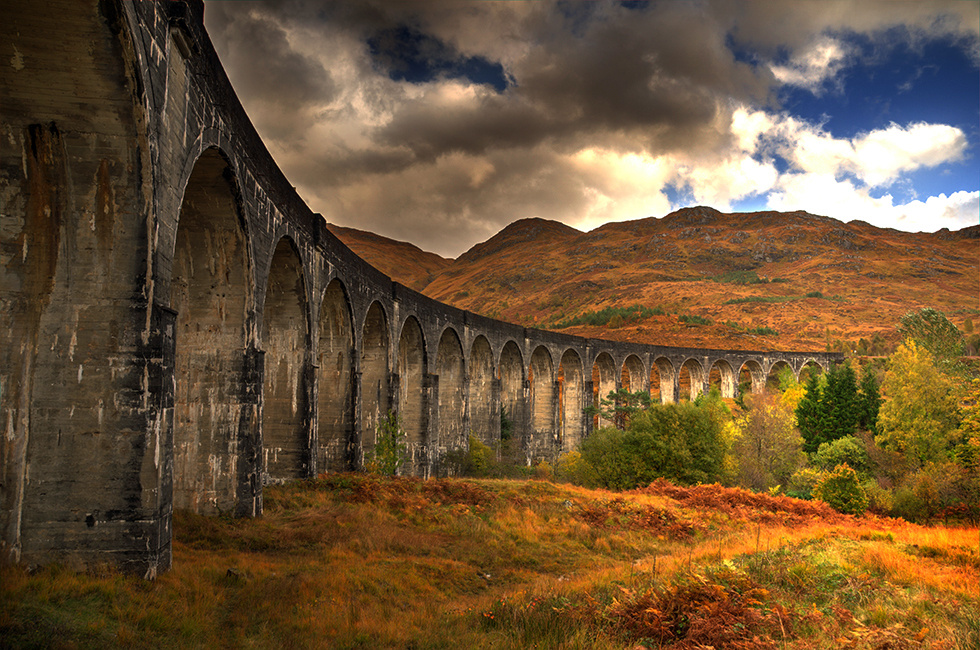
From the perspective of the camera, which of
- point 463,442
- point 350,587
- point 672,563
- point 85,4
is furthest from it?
point 463,442

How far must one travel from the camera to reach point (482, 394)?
28.2 m

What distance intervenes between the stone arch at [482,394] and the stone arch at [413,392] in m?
6.17

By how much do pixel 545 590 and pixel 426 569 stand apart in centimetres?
219

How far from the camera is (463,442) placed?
2556 cm

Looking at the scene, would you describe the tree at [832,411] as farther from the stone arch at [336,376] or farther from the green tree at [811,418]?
the stone arch at [336,376]

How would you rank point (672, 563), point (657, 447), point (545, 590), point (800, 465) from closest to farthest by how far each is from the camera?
point (545, 590) < point (672, 563) < point (657, 447) < point (800, 465)

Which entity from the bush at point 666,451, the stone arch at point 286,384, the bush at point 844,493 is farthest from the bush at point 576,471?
the stone arch at point 286,384

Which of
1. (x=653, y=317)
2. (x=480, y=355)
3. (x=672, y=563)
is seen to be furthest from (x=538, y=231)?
(x=672, y=563)

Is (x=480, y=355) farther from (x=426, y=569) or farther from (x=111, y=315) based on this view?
(x=111, y=315)

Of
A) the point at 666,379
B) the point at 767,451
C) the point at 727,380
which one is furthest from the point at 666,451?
the point at 727,380

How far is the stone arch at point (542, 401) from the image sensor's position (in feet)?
111

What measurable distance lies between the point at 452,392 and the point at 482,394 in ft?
10.7

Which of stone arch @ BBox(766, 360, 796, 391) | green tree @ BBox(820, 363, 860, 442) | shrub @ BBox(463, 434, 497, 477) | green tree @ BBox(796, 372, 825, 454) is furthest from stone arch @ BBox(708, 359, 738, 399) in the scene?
shrub @ BBox(463, 434, 497, 477)

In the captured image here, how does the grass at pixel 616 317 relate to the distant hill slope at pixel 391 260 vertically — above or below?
below
